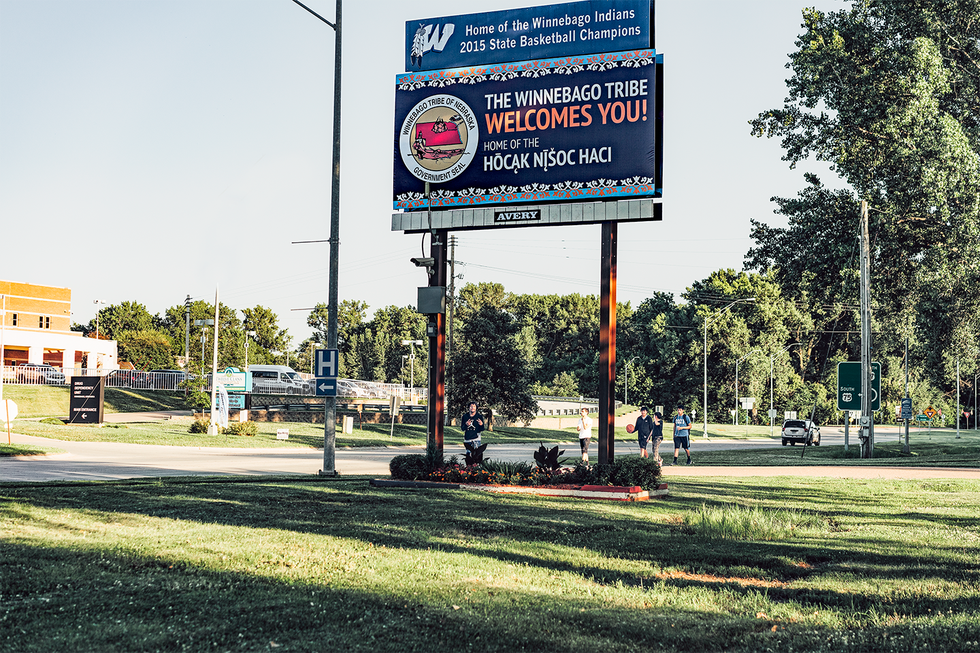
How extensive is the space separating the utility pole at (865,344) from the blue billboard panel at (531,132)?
19791mm

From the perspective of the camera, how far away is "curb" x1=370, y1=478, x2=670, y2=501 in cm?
1602

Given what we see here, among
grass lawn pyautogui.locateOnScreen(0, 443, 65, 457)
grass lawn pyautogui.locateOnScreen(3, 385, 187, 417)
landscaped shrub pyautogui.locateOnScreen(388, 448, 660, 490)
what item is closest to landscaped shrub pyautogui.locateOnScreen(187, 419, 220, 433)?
grass lawn pyautogui.locateOnScreen(0, 443, 65, 457)

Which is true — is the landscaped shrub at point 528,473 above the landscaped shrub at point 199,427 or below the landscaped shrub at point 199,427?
above

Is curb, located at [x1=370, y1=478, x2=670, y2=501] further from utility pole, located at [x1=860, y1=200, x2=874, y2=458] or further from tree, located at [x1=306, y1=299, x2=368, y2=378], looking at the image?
tree, located at [x1=306, y1=299, x2=368, y2=378]

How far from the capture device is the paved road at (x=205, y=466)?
20.9 meters

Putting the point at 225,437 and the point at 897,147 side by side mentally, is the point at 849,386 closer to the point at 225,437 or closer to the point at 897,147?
the point at 897,147

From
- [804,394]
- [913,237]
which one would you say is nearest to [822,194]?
[913,237]

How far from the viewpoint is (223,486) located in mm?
16438

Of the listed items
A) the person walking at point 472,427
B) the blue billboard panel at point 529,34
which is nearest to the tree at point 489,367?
the person walking at point 472,427

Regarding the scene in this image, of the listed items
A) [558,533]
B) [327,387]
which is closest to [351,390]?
[327,387]

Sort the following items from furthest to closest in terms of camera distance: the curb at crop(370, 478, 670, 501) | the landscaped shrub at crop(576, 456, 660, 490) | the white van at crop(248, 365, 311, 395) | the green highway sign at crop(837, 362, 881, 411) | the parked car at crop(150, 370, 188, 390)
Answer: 1. the parked car at crop(150, 370, 188, 390)
2. the white van at crop(248, 365, 311, 395)
3. the green highway sign at crop(837, 362, 881, 411)
4. the landscaped shrub at crop(576, 456, 660, 490)
5. the curb at crop(370, 478, 670, 501)

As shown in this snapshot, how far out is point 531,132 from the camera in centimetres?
A: 1880

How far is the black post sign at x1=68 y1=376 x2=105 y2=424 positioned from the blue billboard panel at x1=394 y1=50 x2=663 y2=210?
30.4m

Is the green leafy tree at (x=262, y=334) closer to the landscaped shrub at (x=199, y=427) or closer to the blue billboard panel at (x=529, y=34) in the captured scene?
the landscaped shrub at (x=199, y=427)
